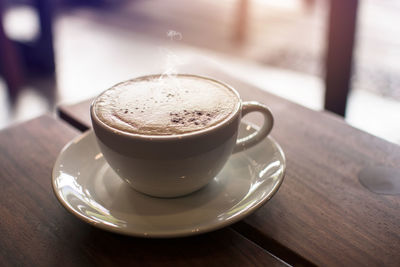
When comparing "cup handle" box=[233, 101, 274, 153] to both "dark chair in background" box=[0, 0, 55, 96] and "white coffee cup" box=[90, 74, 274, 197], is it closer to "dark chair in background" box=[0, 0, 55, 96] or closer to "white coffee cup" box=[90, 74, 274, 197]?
"white coffee cup" box=[90, 74, 274, 197]

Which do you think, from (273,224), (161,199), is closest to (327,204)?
(273,224)

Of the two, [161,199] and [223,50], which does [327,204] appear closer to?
[161,199]

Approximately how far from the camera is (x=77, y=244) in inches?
19.6

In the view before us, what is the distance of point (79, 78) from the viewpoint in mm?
2092

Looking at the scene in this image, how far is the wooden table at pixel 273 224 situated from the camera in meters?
0.48

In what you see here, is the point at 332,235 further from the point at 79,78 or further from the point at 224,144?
the point at 79,78

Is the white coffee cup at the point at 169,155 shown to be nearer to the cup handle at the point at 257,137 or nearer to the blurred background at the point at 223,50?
the cup handle at the point at 257,137

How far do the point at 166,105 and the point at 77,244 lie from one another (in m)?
0.19

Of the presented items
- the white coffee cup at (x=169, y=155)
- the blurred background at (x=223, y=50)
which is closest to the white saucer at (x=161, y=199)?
the white coffee cup at (x=169, y=155)

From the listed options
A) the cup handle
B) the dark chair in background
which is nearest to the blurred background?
the dark chair in background

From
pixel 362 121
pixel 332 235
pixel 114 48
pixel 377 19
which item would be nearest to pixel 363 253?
pixel 332 235

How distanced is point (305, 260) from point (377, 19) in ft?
7.54

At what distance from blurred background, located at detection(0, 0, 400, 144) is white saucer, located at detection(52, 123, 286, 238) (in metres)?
0.91

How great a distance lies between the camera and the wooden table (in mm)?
479
